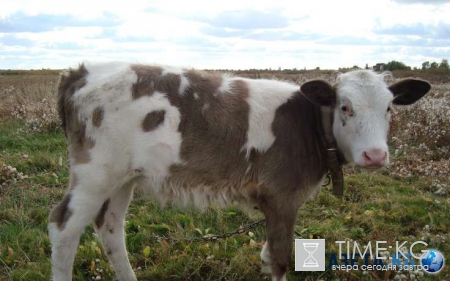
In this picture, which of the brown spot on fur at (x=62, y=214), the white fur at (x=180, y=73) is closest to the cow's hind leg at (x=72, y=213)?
the brown spot on fur at (x=62, y=214)

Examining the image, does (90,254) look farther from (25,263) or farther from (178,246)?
(178,246)

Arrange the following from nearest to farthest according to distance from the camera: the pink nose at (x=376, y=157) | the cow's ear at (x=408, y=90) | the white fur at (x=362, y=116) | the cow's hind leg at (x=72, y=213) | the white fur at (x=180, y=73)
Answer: the pink nose at (x=376, y=157)
the white fur at (x=362, y=116)
the cow's hind leg at (x=72, y=213)
the white fur at (x=180, y=73)
the cow's ear at (x=408, y=90)

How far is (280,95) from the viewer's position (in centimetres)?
434

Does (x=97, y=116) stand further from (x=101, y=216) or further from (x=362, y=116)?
(x=362, y=116)

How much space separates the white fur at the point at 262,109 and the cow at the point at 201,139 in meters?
0.01

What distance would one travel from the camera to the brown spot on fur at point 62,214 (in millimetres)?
3953

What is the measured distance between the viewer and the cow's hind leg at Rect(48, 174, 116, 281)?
3.95 meters

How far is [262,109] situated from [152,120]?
1.08 meters

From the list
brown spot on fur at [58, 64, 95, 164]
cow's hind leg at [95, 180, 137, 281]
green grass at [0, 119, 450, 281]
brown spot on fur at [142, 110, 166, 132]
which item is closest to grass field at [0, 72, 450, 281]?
green grass at [0, 119, 450, 281]

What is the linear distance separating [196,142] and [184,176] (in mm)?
347

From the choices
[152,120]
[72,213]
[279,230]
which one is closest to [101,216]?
[72,213]

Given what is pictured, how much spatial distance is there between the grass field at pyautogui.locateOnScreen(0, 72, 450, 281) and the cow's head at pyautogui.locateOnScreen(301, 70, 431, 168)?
1468 mm

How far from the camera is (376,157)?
367 centimetres

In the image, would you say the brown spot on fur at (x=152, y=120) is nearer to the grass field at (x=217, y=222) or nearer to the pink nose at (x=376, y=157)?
the grass field at (x=217, y=222)
